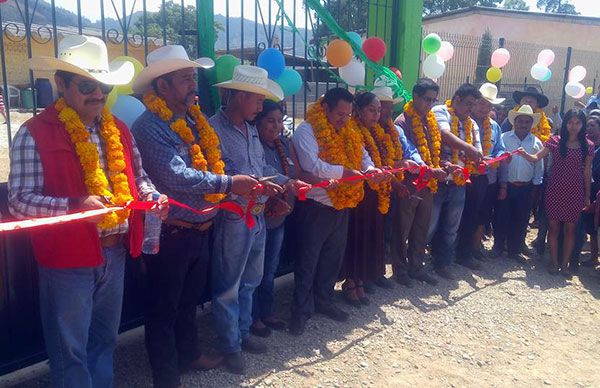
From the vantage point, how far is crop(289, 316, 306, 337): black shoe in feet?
14.4

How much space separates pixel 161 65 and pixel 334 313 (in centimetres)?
266

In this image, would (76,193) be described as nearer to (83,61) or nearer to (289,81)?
(83,61)

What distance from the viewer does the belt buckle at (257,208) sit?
3.62 meters

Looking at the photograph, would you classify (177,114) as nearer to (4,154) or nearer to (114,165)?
(114,165)

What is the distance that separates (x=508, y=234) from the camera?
6.57 meters

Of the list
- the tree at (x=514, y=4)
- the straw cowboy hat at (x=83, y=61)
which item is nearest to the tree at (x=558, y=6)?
the tree at (x=514, y=4)

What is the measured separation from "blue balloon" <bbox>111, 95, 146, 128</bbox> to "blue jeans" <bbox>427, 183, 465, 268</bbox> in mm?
3426

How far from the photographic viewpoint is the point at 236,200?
11.7 ft

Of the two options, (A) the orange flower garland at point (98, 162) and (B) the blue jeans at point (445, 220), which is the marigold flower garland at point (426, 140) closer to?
(B) the blue jeans at point (445, 220)

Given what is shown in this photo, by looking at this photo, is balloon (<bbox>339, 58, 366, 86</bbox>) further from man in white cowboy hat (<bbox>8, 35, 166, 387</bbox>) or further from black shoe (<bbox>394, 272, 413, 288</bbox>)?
man in white cowboy hat (<bbox>8, 35, 166, 387</bbox>)

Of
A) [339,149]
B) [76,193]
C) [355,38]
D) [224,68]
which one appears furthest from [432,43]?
[76,193]

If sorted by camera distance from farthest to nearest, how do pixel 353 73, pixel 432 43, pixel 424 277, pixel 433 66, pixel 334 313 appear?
pixel 433 66
pixel 432 43
pixel 424 277
pixel 353 73
pixel 334 313

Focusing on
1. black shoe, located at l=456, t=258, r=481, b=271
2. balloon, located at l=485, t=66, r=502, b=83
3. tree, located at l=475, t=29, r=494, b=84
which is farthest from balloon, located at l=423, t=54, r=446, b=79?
tree, located at l=475, t=29, r=494, b=84

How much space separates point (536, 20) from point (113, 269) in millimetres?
24701
